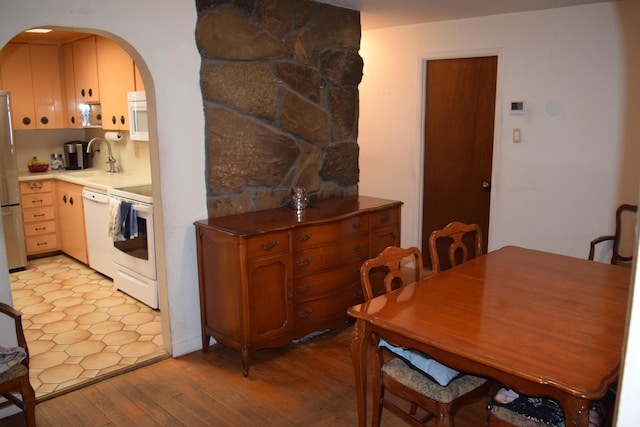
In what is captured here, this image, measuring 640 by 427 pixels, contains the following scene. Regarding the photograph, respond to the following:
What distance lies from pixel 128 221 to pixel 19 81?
2.66 m

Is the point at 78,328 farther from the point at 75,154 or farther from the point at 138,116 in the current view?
the point at 75,154

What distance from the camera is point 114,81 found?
15.6 feet

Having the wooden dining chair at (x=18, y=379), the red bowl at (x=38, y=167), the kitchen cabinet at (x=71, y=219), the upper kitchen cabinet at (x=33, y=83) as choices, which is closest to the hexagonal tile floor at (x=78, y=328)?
the kitchen cabinet at (x=71, y=219)

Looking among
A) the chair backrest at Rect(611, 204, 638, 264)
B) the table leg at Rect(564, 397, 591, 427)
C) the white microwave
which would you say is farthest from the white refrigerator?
the chair backrest at Rect(611, 204, 638, 264)

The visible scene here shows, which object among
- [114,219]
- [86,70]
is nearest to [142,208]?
[114,219]

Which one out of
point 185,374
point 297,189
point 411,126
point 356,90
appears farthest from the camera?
point 411,126

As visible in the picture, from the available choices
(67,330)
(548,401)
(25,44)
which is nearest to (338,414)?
(548,401)

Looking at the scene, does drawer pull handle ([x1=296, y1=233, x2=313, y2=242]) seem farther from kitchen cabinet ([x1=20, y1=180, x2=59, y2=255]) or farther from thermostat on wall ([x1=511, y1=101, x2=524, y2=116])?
kitchen cabinet ([x1=20, y1=180, x2=59, y2=255])

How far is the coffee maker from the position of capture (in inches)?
231

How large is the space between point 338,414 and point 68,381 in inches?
63.8

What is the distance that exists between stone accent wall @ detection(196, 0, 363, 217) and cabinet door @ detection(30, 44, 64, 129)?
3.29m

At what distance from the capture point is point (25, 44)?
5480 mm

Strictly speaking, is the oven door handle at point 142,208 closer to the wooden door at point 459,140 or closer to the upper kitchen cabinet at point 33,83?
the upper kitchen cabinet at point 33,83

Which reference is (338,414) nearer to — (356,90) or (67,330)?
(67,330)
